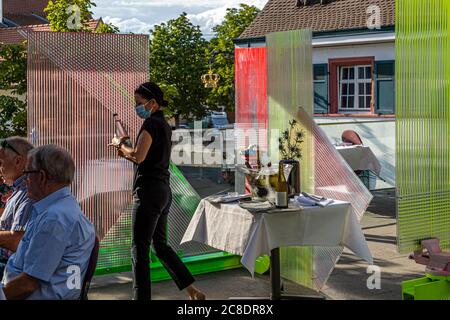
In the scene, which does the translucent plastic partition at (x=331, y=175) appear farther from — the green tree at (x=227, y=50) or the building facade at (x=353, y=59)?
the green tree at (x=227, y=50)

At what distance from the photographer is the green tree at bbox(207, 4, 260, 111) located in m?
25.5

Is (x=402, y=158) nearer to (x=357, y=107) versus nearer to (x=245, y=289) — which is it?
(x=245, y=289)

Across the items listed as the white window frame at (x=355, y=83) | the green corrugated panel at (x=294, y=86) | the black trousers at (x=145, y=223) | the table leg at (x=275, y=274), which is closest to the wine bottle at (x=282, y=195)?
the table leg at (x=275, y=274)

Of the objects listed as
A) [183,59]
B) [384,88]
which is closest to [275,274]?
[384,88]

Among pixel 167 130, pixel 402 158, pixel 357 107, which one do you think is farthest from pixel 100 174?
pixel 357 107

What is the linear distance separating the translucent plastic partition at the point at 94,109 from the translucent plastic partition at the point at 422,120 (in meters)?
2.41

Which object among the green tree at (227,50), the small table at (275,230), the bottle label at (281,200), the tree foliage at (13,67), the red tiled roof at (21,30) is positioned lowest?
the small table at (275,230)

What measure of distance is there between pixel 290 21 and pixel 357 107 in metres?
4.61

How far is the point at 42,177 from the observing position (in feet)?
11.9

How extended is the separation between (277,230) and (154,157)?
3.61 feet

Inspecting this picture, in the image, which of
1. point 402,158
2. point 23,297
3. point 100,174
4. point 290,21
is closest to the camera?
point 23,297

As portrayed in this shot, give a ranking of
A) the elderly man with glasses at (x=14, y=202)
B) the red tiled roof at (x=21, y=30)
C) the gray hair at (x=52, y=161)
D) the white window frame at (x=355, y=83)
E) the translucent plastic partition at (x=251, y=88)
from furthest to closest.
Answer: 1. the white window frame at (x=355, y=83)
2. the translucent plastic partition at (x=251, y=88)
3. the red tiled roof at (x=21, y=30)
4. the elderly man with glasses at (x=14, y=202)
5. the gray hair at (x=52, y=161)

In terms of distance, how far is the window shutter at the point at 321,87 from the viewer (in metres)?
19.4

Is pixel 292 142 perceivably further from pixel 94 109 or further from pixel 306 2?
pixel 306 2
